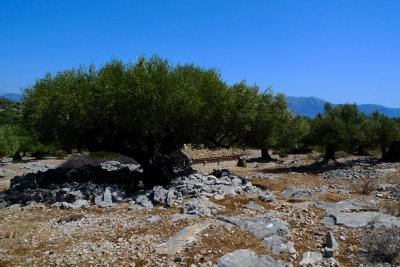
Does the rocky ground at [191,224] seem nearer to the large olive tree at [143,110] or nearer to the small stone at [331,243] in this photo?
the small stone at [331,243]

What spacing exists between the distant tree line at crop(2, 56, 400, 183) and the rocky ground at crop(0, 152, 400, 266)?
259 cm

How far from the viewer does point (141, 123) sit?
14.1 m

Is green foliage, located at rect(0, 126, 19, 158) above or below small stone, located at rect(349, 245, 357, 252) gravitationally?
above

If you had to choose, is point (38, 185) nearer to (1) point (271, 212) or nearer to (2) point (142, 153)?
(2) point (142, 153)

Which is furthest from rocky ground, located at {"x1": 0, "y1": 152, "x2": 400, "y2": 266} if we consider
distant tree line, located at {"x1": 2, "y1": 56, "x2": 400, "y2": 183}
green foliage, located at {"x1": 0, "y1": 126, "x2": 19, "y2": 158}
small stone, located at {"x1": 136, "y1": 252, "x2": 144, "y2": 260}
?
green foliage, located at {"x1": 0, "y1": 126, "x2": 19, "y2": 158}

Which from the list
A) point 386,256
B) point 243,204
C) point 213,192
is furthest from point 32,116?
point 386,256

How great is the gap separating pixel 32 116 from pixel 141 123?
5.49 metres

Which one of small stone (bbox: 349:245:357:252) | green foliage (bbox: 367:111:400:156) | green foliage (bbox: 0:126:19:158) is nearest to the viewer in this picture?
small stone (bbox: 349:245:357:252)

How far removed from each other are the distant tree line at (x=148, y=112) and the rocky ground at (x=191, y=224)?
2.59 meters

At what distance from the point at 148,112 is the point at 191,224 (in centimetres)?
605

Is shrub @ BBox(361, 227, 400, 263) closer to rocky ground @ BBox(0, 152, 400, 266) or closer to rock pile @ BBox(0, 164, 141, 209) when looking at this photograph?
rocky ground @ BBox(0, 152, 400, 266)

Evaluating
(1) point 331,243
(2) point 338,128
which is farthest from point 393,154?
(1) point 331,243

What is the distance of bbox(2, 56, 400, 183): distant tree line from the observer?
14.0 metres

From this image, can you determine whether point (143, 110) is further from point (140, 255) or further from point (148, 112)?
point (140, 255)
